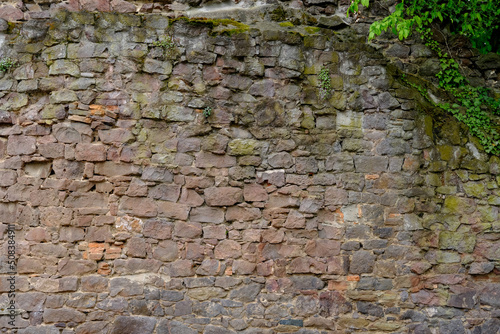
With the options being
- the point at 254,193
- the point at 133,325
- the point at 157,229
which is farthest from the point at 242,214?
the point at 133,325

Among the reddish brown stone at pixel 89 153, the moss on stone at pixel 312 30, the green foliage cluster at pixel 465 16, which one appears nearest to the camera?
the reddish brown stone at pixel 89 153

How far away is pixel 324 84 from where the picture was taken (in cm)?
461

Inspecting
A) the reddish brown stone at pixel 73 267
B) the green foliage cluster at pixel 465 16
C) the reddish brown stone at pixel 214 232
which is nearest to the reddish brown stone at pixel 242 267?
the reddish brown stone at pixel 214 232

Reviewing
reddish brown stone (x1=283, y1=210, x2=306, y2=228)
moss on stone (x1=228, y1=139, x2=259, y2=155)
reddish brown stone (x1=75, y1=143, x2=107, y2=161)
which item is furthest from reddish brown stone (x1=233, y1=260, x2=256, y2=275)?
reddish brown stone (x1=75, y1=143, x2=107, y2=161)

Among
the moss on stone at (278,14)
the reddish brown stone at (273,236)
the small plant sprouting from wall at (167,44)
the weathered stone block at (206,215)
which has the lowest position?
the reddish brown stone at (273,236)

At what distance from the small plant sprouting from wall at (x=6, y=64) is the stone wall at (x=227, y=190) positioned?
5 centimetres

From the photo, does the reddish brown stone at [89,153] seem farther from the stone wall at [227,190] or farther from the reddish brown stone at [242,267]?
the reddish brown stone at [242,267]

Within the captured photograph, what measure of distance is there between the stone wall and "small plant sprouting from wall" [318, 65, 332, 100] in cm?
7

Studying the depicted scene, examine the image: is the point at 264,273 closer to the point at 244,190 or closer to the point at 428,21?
the point at 244,190

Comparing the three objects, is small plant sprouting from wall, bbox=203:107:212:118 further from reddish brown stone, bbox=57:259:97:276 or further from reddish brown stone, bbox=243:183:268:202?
reddish brown stone, bbox=57:259:97:276

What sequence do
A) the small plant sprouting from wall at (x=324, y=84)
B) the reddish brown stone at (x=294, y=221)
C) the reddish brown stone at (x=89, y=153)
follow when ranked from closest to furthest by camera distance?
the reddish brown stone at (x=89, y=153) → the reddish brown stone at (x=294, y=221) → the small plant sprouting from wall at (x=324, y=84)

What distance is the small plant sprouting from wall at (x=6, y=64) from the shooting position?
4.42m

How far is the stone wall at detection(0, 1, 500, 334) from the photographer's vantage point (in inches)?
169

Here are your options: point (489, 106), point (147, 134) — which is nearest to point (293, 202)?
point (147, 134)
